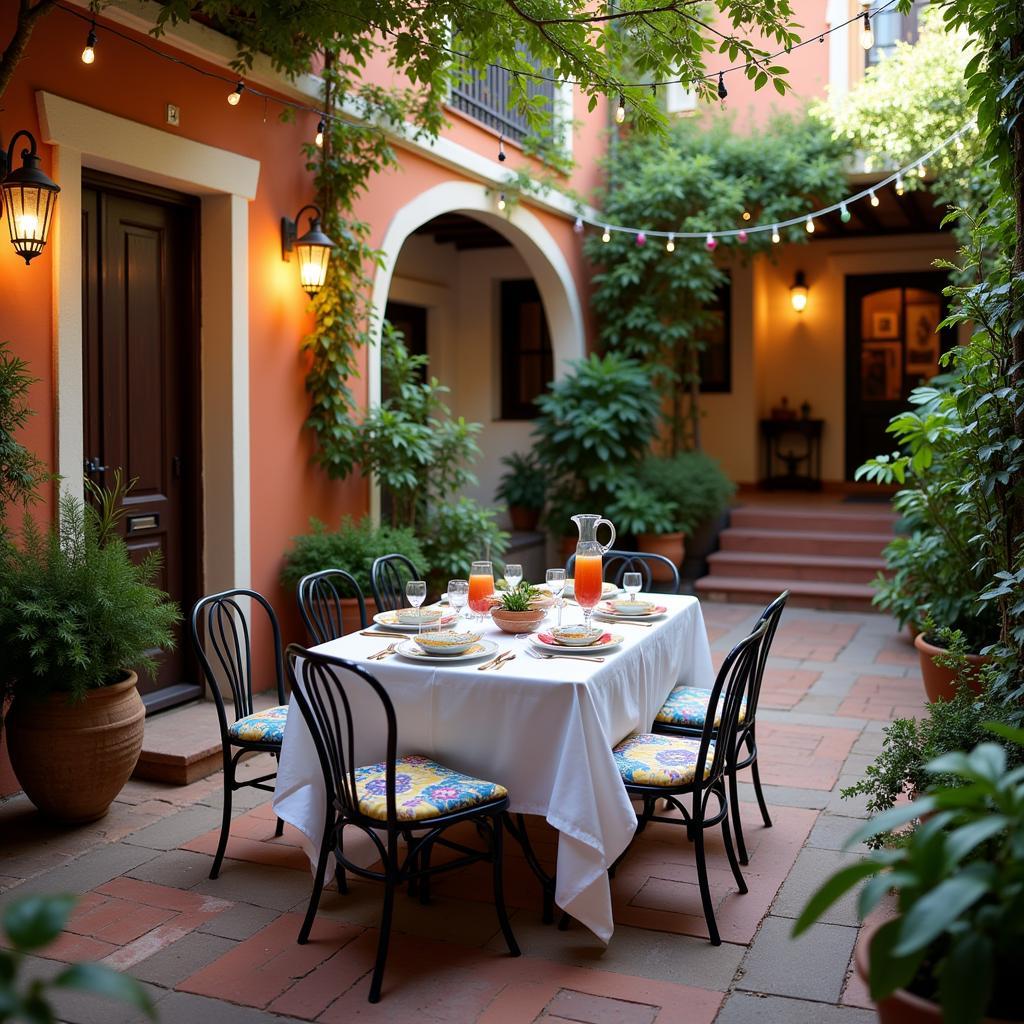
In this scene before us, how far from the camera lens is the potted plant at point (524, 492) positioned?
961 cm

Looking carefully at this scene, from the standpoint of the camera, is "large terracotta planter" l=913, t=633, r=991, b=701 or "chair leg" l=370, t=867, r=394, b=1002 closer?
"chair leg" l=370, t=867, r=394, b=1002

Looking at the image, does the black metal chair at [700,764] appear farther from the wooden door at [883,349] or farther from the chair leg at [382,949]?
the wooden door at [883,349]

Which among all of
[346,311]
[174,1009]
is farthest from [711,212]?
[174,1009]

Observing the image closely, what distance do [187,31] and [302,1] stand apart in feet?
1.65

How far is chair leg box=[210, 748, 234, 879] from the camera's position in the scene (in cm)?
354

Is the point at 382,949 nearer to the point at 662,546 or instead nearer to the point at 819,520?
the point at 662,546

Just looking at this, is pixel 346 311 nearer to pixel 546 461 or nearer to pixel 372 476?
pixel 372 476

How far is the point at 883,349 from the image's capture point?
12.2 m

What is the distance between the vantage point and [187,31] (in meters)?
4.76

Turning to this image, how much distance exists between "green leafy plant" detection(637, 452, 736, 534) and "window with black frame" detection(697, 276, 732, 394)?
275cm

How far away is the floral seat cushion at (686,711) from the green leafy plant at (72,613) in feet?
5.83

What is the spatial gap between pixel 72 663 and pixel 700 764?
81.6 inches

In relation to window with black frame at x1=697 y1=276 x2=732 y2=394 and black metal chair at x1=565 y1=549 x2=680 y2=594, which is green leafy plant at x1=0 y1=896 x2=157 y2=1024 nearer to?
black metal chair at x1=565 y1=549 x2=680 y2=594

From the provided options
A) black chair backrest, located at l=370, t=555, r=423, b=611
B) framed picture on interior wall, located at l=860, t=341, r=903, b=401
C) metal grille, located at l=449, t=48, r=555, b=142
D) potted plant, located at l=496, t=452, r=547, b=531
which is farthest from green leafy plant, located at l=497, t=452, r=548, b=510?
framed picture on interior wall, located at l=860, t=341, r=903, b=401
